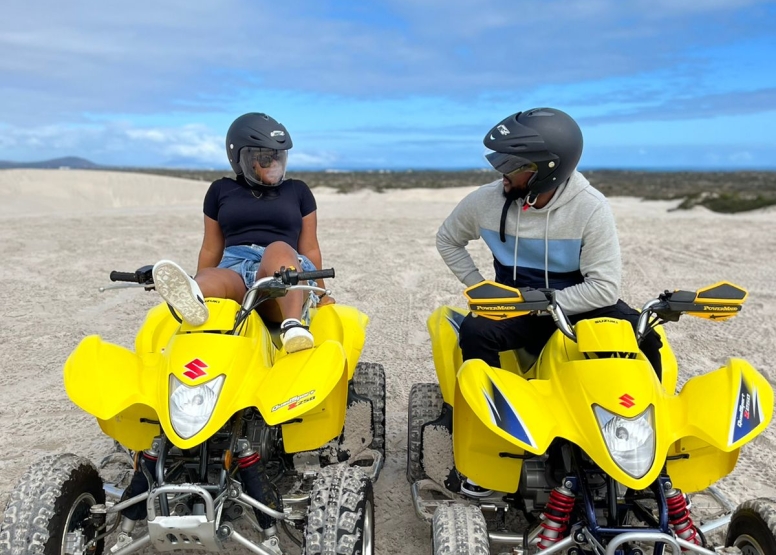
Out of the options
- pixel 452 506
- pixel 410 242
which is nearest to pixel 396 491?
pixel 452 506

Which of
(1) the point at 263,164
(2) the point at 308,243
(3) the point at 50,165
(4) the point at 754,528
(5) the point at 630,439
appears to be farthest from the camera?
(3) the point at 50,165

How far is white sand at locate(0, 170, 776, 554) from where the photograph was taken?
4.49m

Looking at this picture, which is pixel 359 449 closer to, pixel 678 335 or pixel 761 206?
pixel 678 335

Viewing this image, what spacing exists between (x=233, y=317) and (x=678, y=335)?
531 cm

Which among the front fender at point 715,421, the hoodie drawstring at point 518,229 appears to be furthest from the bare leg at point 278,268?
the front fender at point 715,421

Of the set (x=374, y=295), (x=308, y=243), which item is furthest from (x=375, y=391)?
(x=374, y=295)

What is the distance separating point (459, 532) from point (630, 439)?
75 centimetres

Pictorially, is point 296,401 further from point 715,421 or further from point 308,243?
point 308,243

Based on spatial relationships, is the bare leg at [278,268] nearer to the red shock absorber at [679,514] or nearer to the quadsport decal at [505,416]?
the quadsport decal at [505,416]

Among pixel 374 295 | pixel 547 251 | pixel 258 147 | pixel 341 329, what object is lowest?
pixel 374 295

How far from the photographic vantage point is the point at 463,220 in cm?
404

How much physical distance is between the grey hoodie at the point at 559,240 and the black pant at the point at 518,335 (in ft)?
0.48

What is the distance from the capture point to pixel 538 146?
11.1ft

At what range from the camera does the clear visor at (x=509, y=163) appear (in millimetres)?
3443
